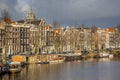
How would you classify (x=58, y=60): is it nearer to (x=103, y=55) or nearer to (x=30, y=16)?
(x=103, y=55)

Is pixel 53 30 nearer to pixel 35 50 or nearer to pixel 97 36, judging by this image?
pixel 35 50

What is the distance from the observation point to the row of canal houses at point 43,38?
85.9 m

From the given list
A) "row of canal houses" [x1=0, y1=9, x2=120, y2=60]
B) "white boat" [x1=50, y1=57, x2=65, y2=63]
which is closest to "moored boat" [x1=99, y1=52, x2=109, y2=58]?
"row of canal houses" [x1=0, y1=9, x2=120, y2=60]

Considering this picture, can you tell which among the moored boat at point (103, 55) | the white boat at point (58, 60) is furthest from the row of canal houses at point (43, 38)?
the white boat at point (58, 60)

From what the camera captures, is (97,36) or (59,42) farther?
(97,36)

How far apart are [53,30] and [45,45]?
226 inches

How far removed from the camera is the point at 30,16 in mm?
111750

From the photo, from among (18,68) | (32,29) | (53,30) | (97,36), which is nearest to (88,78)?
(18,68)

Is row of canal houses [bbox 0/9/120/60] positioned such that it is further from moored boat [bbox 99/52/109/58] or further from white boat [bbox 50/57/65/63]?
white boat [bbox 50/57/65/63]

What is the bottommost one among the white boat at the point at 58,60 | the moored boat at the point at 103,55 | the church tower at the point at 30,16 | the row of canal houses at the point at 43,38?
the white boat at the point at 58,60

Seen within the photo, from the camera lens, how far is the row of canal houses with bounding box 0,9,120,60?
3380 inches

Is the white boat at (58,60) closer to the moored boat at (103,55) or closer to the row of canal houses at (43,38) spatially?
the row of canal houses at (43,38)

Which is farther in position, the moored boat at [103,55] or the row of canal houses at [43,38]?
the moored boat at [103,55]

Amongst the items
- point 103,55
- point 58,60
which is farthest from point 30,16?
point 58,60
